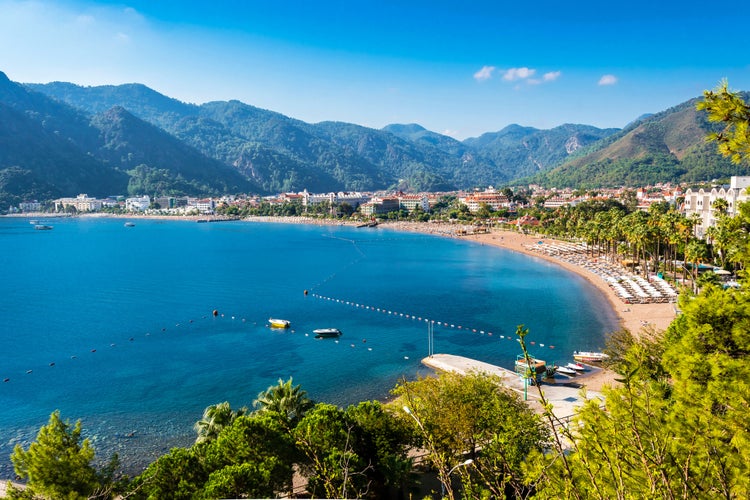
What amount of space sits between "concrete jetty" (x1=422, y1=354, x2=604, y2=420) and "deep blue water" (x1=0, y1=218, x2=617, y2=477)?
1.59m

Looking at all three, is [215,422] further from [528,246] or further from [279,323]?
[528,246]

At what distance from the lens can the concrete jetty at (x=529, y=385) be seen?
20828mm

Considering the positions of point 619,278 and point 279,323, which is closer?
point 279,323

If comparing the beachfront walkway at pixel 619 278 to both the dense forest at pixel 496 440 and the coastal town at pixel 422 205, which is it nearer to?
the dense forest at pixel 496 440

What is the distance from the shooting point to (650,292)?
132 ft

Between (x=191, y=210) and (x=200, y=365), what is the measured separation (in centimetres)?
17671

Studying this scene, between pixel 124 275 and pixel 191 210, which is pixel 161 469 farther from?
pixel 191 210

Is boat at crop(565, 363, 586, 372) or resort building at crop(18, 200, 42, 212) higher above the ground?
resort building at crop(18, 200, 42, 212)

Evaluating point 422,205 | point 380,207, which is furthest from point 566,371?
point 422,205

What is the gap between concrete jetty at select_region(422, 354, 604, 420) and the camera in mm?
20828

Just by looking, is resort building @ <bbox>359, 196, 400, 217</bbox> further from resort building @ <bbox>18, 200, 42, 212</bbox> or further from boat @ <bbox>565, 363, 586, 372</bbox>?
boat @ <bbox>565, 363, 586, 372</bbox>

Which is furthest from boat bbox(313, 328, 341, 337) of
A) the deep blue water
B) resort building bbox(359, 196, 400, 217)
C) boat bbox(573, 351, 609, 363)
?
resort building bbox(359, 196, 400, 217)

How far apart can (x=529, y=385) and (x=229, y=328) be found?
23342 millimetres

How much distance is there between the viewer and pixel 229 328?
121ft
